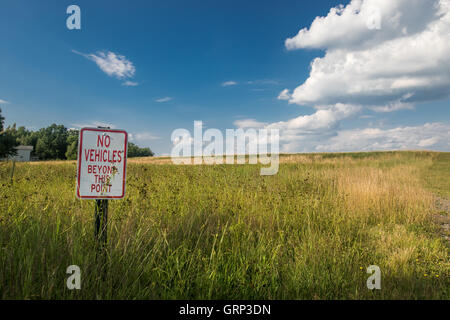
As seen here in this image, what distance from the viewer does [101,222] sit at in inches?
99.3

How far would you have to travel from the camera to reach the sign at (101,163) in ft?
6.98

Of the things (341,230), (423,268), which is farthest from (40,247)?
(423,268)

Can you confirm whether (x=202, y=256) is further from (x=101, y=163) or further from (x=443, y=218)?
(x=443, y=218)

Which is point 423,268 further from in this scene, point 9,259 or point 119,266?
point 9,259

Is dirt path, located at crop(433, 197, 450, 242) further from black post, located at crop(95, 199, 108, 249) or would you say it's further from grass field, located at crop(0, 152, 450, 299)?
black post, located at crop(95, 199, 108, 249)

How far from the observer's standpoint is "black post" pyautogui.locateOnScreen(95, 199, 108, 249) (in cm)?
233

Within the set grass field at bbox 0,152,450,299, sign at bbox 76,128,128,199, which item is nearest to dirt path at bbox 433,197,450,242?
grass field at bbox 0,152,450,299

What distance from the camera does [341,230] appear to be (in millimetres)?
4398

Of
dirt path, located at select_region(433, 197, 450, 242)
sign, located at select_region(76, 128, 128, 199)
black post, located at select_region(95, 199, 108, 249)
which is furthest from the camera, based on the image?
dirt path, located at select_region(433, 197, 450, 242)

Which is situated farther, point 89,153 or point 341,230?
point 341,230

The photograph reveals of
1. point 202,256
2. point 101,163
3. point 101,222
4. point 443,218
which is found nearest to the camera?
point 101,163

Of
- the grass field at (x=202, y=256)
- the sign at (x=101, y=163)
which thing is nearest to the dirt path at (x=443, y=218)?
the grass field at (x=202, y=256)

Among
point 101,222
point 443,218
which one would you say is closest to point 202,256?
point 101,222
